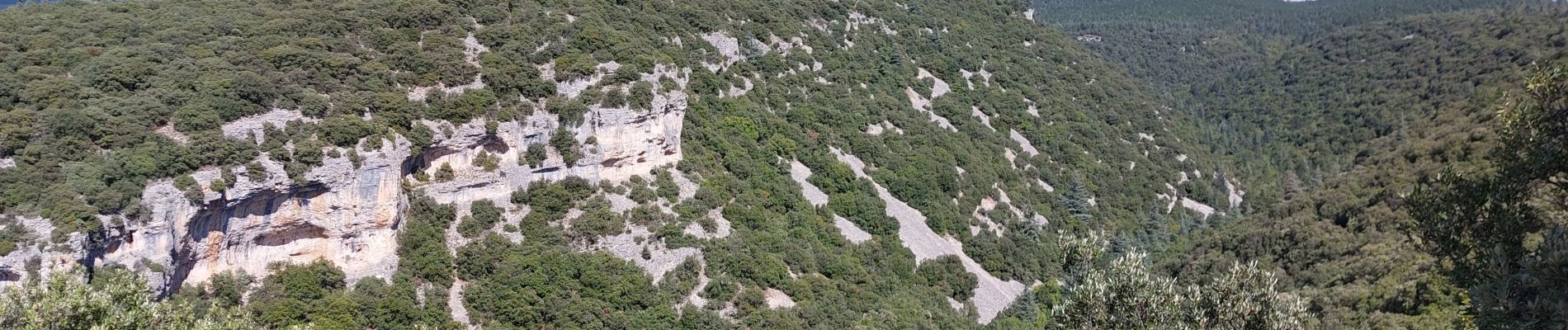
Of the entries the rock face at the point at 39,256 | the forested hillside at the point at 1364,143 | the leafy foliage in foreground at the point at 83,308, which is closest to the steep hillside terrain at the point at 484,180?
the rock face at the point at 39,256

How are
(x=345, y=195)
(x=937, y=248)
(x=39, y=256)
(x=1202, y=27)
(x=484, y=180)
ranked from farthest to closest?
(x=1202, y=27), (x=937, y=248), (x=484, y=180), (x=345, y=195), (x=39, y=256)

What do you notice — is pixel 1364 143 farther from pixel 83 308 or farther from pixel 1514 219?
pixel 83 308

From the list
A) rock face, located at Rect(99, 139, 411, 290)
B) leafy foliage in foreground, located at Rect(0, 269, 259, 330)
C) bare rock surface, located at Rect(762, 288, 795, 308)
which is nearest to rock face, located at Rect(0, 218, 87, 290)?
rock face, located at Rect(99, 139, 411, 290)

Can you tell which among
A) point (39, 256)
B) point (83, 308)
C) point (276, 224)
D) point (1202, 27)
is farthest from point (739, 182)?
point (1202, 27)

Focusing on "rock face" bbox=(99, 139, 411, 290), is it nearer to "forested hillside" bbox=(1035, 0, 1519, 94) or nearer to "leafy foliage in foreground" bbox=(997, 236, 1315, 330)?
"leafy foliage in foreground" bbox=(997, 236, 1315, 330)

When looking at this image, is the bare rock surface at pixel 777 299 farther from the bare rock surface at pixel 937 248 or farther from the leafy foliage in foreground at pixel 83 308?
the leafy foliage in foreground at pixel 83 308

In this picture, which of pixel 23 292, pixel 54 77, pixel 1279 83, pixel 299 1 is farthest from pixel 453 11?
pixel 1279 83

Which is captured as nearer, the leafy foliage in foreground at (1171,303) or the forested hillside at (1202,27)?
the leafy foliage in foreground at (1171,303)

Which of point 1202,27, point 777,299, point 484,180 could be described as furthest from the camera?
point 1202,27
